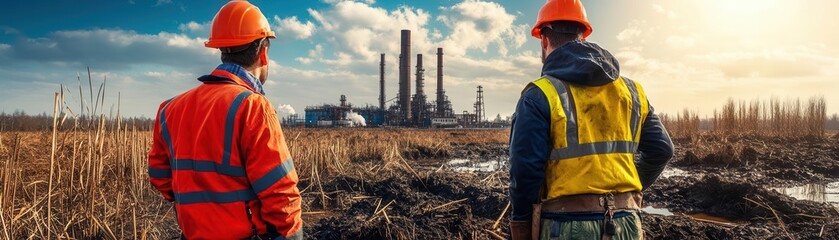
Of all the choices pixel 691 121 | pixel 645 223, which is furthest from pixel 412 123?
pixel 645 223

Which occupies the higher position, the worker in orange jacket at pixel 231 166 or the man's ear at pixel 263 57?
the man's ear at pixel 263 57

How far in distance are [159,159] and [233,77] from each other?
59cm

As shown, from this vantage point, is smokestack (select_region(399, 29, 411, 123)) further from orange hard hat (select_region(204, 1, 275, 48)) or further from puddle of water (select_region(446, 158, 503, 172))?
orange hard hat (select_region(204, 1, 275, 48))

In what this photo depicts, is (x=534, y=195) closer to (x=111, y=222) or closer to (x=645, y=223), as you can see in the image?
(x=645, y=223)

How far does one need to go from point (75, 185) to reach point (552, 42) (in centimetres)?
424

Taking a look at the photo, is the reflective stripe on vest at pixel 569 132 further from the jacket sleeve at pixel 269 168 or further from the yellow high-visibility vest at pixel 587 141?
the jacket sleeve at pixel 269 168

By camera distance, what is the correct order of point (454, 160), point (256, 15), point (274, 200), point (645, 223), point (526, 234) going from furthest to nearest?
point (454, 160) < point (645, 223) < point (256, 15) < point (526, 234) < point (274, 200)

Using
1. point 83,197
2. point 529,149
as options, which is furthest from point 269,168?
point 83,197

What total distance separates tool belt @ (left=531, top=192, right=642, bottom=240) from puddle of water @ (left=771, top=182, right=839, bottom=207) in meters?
8.10

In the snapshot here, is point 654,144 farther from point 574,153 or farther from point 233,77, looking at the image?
point 233,77

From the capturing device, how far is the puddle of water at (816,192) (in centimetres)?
836

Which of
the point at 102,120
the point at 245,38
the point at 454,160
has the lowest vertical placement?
the point at 454,160

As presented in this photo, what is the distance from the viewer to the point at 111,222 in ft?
14.6

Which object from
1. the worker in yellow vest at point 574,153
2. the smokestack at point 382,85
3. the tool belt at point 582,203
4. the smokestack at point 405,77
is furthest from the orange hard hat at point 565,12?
the smokestack at point 382,85
